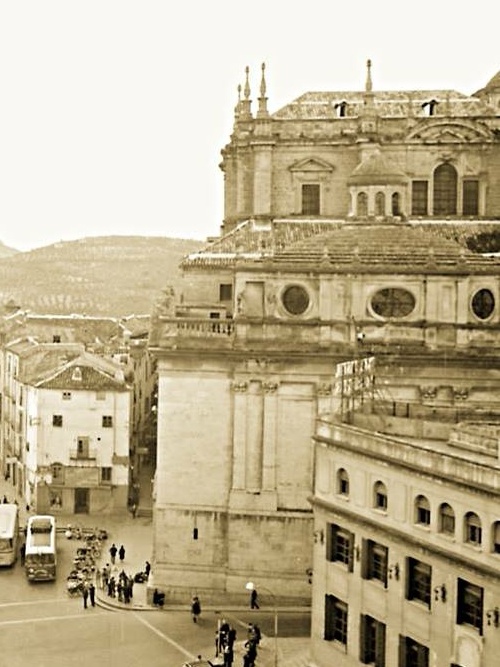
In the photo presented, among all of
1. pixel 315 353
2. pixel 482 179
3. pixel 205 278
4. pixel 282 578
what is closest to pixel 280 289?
pixel 315 353

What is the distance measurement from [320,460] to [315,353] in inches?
427

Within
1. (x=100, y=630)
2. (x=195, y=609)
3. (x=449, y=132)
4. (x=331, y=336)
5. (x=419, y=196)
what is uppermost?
(x=449, y=132)

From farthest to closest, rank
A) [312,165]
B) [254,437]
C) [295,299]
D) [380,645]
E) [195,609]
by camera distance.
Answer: [312,165] < [295,299] < [254,437] < [195,609] < [380,645]

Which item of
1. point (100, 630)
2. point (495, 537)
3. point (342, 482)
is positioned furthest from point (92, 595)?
point (495, 537)

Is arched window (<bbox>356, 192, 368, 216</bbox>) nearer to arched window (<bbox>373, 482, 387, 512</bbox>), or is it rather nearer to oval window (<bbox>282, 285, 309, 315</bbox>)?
oval window (<bbox>282, 285, 309, 315</bbox>)

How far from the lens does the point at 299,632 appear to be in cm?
4544

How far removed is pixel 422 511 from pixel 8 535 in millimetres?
Answer: 25781

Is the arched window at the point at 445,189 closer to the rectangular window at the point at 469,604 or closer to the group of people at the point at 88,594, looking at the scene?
the group of people at the point at 88,594

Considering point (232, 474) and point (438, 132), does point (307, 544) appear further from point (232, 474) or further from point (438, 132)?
point (438, 132)

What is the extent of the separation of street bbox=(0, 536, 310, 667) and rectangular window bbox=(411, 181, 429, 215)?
2304 centimetres

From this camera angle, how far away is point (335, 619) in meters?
37.6

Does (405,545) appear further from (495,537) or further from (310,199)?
(310,199)

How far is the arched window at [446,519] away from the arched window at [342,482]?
4.60 metres

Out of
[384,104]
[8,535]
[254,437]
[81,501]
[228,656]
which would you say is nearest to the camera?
[228,656]
